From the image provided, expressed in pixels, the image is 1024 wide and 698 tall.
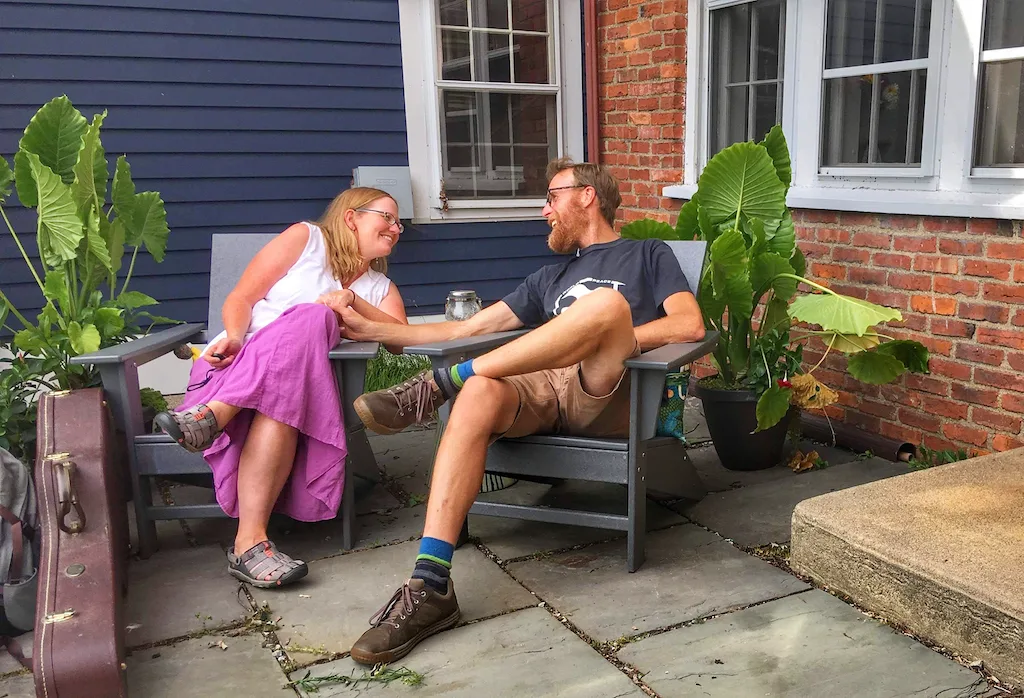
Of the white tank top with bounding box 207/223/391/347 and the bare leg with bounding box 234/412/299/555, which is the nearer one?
the bare leg with bounding box 234/412/299/555

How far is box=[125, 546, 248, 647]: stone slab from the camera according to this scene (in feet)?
6.92

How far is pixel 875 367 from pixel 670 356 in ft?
3.30

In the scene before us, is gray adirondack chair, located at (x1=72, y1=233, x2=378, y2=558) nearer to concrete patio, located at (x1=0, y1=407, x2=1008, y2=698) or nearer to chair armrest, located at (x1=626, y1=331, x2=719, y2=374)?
concrete patio, located at (x1=0, y1=407, x2=1008, y2=698)

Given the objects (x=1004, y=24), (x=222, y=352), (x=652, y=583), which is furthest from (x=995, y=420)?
(x=222, y=352)

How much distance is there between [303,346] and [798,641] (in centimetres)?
146

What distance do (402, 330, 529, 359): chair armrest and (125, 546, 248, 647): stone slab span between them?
0.81m

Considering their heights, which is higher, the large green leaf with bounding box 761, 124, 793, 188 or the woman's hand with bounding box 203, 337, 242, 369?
the large green leaf with bounding box 761, 124, 793, 188

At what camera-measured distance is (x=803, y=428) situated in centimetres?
349

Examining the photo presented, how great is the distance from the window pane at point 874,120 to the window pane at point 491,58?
188 centimetres

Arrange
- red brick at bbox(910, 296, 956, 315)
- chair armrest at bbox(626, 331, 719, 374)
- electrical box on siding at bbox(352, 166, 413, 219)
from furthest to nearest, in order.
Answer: electrical box on siding at bbox(352, 166, 413, 219)
red brick at bbox(910, 296, 956, 315)
chair armrest at bbox(626, 331, 719, 374)

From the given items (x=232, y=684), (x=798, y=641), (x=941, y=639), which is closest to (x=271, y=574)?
(x=232, y=684)

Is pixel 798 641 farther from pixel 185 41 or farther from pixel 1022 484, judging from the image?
pixel 185 41

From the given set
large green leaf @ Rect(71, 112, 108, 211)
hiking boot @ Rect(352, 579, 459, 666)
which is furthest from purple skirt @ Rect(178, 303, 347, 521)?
large green leaf @ Rect(71, 112, 108, 211)

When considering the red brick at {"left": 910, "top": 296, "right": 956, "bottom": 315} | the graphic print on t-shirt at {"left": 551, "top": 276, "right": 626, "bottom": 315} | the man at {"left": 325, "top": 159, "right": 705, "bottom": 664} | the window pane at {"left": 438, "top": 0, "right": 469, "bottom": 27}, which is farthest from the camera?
the window pane at {"left": 438, "top": 0, "right": 469, "bottom": 27}
